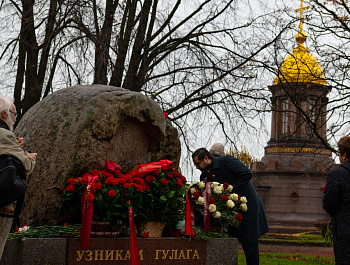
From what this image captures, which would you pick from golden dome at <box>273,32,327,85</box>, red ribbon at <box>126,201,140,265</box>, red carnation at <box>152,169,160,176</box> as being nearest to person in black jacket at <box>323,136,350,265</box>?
red carnation at <box>152,169,160,176</box>

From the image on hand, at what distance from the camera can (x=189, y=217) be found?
201 inches

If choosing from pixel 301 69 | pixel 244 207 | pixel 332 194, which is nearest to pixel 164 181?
pixel 244 207

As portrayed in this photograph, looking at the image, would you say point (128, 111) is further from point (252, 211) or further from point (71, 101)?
point (252, 211)

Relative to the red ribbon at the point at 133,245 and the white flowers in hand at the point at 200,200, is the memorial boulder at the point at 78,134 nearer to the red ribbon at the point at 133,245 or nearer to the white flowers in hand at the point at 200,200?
the red ribbon at the point at 133,245

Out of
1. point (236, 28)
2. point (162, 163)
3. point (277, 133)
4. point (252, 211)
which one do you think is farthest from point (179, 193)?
point (277, 133)

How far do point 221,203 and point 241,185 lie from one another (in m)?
0.38

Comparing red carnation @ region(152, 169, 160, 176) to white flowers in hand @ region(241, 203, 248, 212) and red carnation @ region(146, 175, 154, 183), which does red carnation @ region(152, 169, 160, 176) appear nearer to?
red carnation @ region(146, 175, 154, 183)

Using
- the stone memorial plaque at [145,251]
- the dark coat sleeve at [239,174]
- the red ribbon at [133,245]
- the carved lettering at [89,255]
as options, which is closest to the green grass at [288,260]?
the dark coat sleeve at [239,174]

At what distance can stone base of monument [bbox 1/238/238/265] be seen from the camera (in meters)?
4.47

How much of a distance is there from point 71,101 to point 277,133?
75.5 feet

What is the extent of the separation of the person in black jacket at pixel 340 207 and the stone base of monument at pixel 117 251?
985 millimetres

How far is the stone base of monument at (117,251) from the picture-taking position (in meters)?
4.47

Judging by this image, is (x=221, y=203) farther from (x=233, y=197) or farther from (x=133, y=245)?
(x=133, y=245)

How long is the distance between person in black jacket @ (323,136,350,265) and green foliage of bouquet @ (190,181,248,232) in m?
0.97
